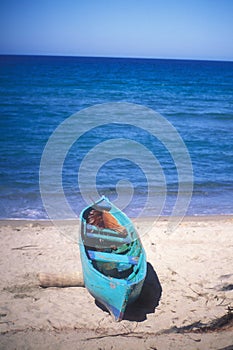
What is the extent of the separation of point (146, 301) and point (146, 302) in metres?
0.03

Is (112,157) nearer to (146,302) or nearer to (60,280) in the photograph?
(60,280)

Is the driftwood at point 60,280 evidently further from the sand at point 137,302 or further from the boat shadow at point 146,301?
the boat shadow at point 146,301

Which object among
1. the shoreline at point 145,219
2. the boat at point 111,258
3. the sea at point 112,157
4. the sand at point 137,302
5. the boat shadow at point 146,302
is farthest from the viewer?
the sea at point 112,157

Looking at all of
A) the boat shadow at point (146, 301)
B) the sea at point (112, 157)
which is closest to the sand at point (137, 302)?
the boat shadow at point (146, 301)

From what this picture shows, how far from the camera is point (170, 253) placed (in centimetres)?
766

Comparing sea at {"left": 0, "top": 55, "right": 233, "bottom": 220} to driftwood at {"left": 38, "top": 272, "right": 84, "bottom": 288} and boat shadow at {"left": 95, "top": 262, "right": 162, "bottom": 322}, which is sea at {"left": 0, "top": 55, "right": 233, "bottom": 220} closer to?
driftwood at {"left": 38, "top": 272, "right": 84, "bottom": 288}

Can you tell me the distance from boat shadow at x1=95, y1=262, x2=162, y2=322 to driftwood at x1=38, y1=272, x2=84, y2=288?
56cm

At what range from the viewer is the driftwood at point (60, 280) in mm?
6426

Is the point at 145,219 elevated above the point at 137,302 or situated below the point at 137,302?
above

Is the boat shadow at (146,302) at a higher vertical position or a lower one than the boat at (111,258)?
lower

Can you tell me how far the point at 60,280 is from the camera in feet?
21.1

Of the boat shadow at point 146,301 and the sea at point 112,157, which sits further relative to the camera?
the sea at point 112,157

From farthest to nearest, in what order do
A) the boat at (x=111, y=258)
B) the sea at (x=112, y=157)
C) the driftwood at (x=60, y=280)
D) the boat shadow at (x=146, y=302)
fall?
the sea at (x=112, y=157) → the driftwood at (x=60, y=280) → the boat shadow at (x=146, y=302) → the boat at (x=111, y=258)

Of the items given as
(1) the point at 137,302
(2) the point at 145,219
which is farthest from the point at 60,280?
(2) the point at 145,219
